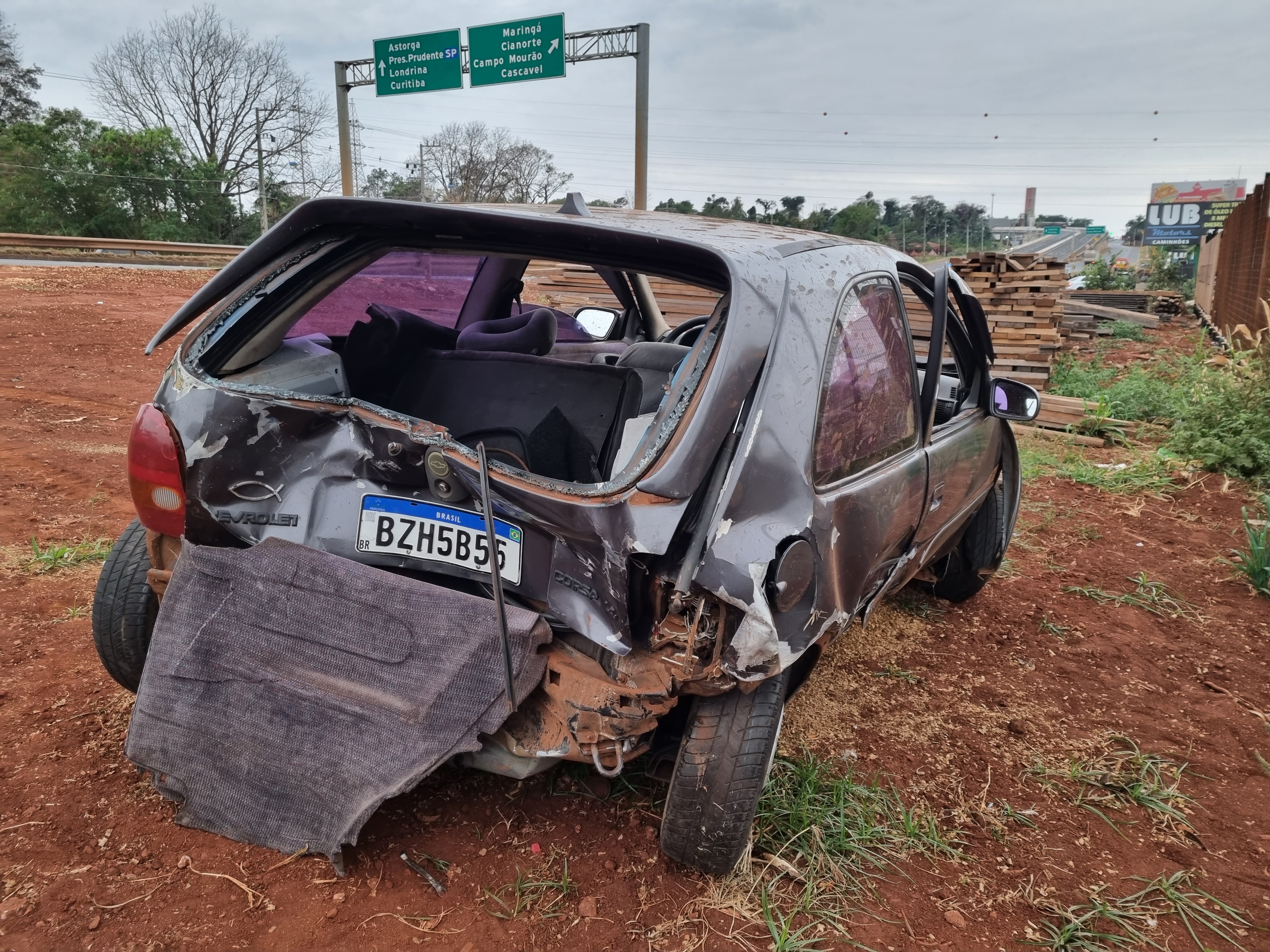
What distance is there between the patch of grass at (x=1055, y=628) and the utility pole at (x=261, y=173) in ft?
117

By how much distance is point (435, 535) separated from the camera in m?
1.96

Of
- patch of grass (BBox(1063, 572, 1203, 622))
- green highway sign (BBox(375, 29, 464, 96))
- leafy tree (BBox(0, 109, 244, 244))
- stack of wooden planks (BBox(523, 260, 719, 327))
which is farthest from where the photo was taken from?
leafy tree (BBox(0, 109, 244, 244))

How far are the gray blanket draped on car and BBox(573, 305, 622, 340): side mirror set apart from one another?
2555 millimetres

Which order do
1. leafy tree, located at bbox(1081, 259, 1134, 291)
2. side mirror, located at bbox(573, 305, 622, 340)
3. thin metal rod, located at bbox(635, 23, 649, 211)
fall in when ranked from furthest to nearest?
leafy tree, located at bbox(1081, 259, 1134, 291) → thin metal rod, located at bbox(635, 23, 649, 211) → side mirror, located at bbox(573, 305, 622, 340)

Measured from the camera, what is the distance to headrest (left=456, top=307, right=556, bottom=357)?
2.98 metres

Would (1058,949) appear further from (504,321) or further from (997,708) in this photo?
(504,321)

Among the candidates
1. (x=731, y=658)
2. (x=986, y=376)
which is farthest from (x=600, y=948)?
(x=986, y=376)

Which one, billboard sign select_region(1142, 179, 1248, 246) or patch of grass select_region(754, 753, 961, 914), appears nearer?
patch of grass select_region(754, 753, 961, 914)

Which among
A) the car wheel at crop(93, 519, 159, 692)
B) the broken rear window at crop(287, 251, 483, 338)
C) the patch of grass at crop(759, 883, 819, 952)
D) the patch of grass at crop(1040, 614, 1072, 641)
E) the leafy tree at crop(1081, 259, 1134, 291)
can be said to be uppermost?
the leafy tree at crop(1081, 259, 1134, 291)

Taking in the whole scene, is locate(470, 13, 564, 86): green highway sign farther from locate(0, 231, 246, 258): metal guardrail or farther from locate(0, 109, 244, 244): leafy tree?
locate(0, 109, 244, 244): leafy tree

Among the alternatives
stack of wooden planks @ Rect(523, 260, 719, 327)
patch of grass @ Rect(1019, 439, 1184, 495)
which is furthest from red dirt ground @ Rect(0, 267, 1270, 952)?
stack of wooden planks @ Rect(523, 260, 719, 327)

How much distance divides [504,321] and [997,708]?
2456 millimetres

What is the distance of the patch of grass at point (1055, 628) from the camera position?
3924 mm

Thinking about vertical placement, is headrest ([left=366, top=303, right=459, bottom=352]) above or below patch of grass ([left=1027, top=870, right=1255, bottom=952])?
above
